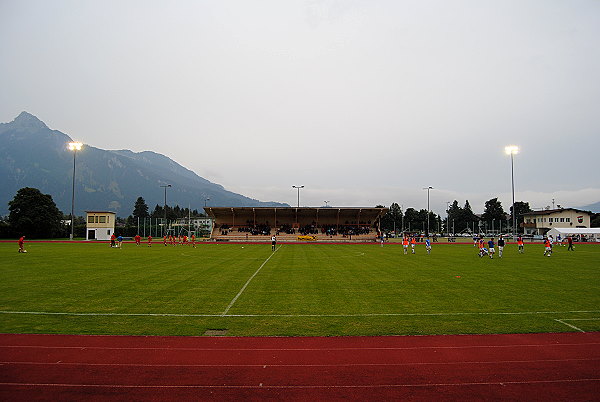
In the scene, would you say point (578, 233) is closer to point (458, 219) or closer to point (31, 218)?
point (458, 219)

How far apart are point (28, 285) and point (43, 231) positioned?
67180mm

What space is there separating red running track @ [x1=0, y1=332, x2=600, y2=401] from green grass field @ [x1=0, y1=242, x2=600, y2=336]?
74cm

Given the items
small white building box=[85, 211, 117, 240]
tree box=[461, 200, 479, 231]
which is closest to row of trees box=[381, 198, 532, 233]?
tree box=[461, 200, 479, 231]

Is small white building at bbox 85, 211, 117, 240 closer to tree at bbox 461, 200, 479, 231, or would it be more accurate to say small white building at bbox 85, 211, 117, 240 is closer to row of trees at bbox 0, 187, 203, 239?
row of trees at bbox 0, 187, 203, 239

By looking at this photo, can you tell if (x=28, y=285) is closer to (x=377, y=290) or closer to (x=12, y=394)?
(x=12, y=394)

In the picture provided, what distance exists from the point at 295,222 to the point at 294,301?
64.3m

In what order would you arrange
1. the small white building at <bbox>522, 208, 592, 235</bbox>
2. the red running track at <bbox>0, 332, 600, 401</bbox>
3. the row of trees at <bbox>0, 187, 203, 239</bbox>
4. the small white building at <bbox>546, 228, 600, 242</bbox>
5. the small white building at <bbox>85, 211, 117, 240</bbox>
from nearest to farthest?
1. the red running track at <bbox>0, 332, 600, 401</bbox>
2. the small white building at <bbox>546, 228, 600, 242</bbox>
3. the small white building at <bbox>85, 211, 117, 240</bbox>
4. the row of trees at <bbox>0, 187, 203, 239</bbox>
5. the small white building at <bbox>522, 208, 592, 235</bbox>

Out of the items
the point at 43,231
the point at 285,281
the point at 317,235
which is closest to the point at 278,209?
the point at 317,235

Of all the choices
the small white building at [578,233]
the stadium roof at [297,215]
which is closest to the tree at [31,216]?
the stadium roof at [297,215]

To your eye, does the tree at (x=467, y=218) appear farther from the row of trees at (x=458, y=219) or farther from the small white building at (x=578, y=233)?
the small white building at (x=578, y=233)

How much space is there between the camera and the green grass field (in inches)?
379

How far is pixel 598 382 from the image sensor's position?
6535 millimetres

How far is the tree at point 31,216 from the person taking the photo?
68000mm

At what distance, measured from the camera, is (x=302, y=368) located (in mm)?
7117
